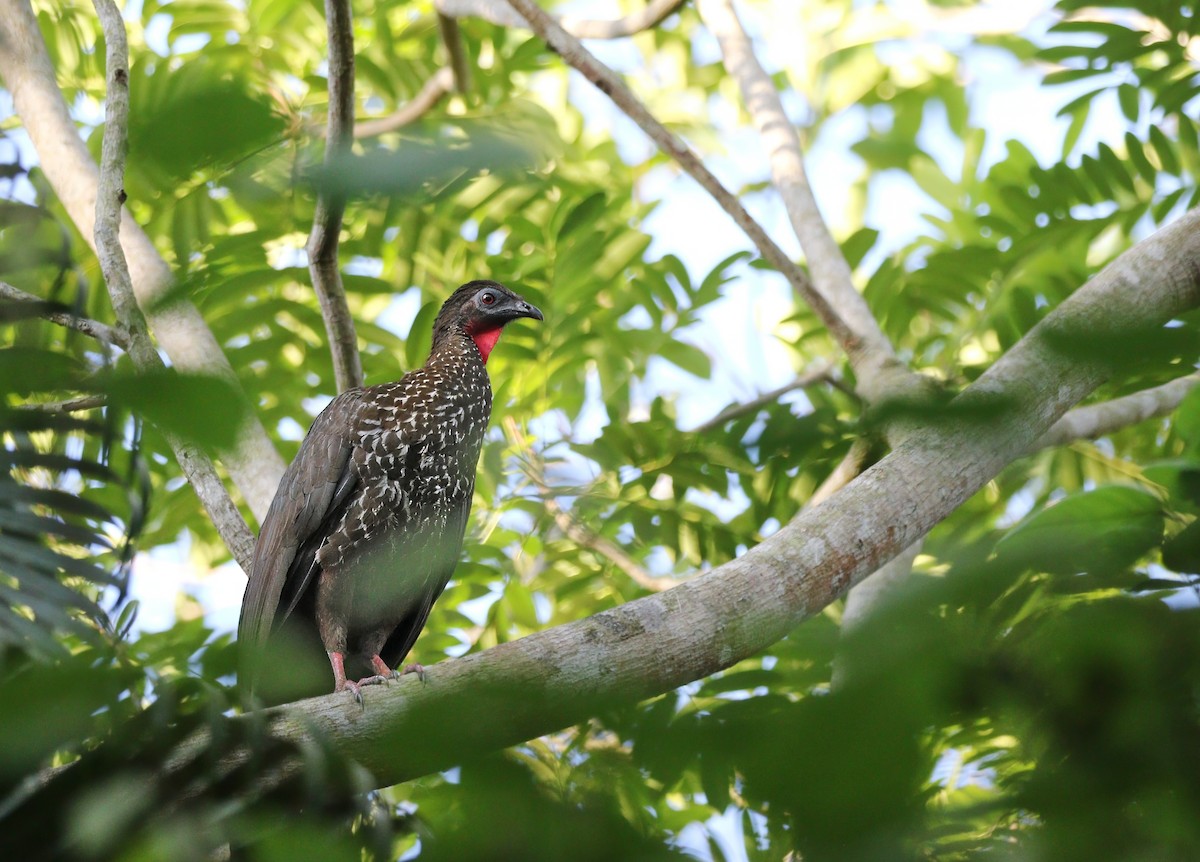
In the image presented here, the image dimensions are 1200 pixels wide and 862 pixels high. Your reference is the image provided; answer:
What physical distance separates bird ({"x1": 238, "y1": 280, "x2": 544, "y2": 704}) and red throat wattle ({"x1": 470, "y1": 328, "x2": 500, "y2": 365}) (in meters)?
0.21

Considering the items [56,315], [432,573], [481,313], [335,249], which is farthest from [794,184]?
[56,315]

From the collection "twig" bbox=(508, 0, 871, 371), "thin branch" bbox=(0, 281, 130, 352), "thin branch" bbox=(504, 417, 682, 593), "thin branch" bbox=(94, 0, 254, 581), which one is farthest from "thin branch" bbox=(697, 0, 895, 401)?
"thin branch" bbox=(0, 281, 130, 352)

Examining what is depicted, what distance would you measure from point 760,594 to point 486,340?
7.49 feet

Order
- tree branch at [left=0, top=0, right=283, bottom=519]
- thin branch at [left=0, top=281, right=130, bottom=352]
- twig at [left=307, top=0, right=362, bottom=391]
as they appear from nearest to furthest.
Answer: thin branch at [left=0, top=281, right=130, bottom=352] → twig at [left=307, top=0, right=362, bottom=391] → tree branch at [left=0, top=0, right=283, bottom=519]

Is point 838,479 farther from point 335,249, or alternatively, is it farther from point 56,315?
point 56,315

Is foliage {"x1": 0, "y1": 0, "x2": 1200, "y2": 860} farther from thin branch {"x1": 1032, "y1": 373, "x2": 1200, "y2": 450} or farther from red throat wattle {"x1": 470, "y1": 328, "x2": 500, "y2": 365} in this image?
thin branch {"x1": 1032, "y1": 373, "x2": 1200, "y2": 450}

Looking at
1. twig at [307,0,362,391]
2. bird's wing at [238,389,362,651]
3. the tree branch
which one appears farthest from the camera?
the tree branch

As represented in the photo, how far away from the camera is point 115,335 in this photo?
8.24 ft

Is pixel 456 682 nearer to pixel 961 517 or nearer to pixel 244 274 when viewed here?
pixel 244 274

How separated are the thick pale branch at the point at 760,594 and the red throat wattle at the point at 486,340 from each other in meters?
1.98

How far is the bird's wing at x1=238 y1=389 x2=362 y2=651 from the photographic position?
3.65m

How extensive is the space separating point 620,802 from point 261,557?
307 centimetres

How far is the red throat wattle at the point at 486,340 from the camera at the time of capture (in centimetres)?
449

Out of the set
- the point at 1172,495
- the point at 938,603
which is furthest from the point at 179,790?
the point at 1172,495
